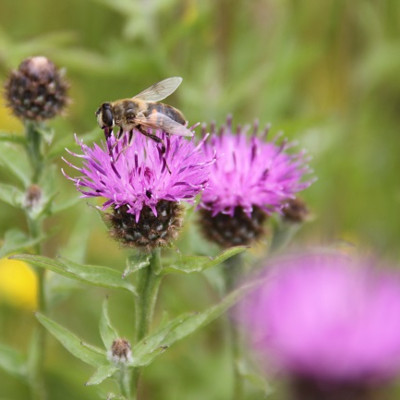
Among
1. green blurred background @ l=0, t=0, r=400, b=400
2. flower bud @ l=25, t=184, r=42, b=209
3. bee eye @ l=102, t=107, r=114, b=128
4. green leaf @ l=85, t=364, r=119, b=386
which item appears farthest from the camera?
green blurred background @ l=0, t=0, r=400, b=400

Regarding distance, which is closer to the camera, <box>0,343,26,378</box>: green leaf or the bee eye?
the bee eye

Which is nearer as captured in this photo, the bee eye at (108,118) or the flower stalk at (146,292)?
the flower stalk at (146,292)

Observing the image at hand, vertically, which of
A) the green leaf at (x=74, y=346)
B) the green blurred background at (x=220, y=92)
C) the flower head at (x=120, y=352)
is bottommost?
the flower head at (x=120, y=352)

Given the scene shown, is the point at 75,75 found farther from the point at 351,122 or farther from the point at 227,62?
the point at 351,122

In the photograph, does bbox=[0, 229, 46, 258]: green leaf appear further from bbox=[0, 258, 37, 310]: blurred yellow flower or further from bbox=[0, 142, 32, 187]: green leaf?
bbox=[0, 258, 37, 310]: blurred yellow flower

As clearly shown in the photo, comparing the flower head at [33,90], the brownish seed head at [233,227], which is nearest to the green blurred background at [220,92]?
the brownish seed head at [233,227]

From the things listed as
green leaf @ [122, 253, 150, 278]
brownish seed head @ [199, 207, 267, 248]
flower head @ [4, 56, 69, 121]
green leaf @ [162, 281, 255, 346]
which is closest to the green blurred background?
brownish seed head @ [199, 207, 267, 248]

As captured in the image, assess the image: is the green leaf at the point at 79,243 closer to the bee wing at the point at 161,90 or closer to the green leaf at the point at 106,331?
the bee wing at the point at 161,90
